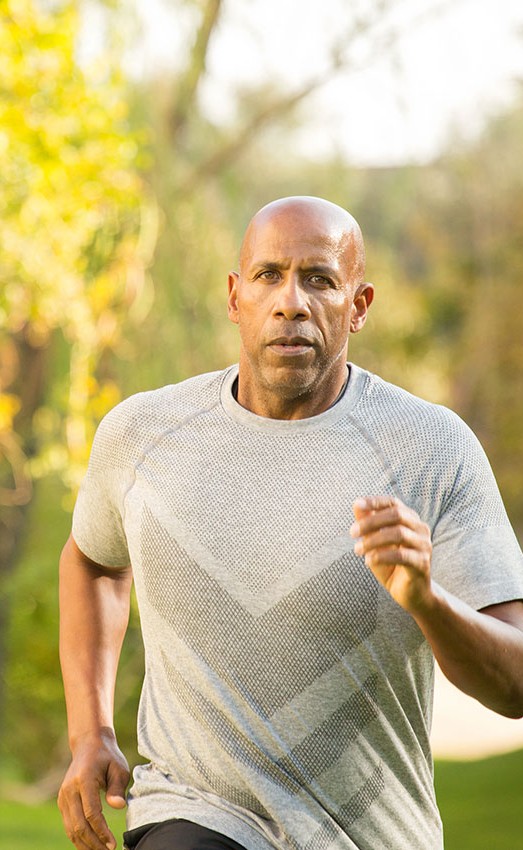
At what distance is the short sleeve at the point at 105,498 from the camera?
2.97 m

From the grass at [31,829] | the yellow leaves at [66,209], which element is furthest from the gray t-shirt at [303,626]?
the grass at [31,829]

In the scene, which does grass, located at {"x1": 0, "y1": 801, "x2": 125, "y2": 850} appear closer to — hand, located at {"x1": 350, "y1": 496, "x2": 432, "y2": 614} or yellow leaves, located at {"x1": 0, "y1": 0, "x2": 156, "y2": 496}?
yellow leaves, located at {"x1": 0, "y1": 0, "x2": 156, "y2": 496}

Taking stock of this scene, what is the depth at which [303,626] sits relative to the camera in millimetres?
2623

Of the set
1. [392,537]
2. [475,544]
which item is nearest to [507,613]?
[475,544]

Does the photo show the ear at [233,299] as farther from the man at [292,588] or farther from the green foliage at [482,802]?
the green foliage at [482,802]

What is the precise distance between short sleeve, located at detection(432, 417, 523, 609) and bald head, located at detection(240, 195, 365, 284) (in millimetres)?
549

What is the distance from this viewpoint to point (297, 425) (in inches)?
110

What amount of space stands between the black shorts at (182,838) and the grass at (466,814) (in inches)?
221

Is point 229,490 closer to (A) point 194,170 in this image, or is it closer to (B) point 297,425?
(B) point 297,425

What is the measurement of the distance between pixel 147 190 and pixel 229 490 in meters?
7.35

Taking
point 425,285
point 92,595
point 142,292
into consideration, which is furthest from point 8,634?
point 425,285

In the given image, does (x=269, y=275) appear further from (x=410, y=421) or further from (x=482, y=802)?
(x=482, y=802)

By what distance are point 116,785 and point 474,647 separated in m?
0.99

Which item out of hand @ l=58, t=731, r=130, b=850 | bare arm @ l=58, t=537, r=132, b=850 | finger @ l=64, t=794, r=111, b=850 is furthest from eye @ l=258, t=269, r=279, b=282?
finger @ l=64, t=794, r=111, b=850
